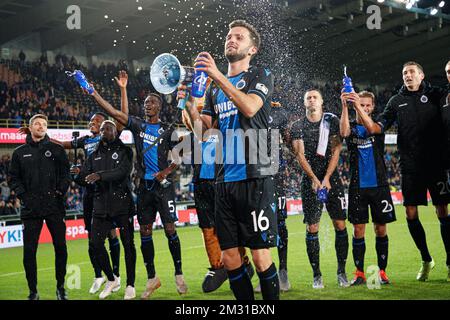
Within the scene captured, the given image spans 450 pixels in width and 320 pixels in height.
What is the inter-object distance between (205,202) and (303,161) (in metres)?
1.33

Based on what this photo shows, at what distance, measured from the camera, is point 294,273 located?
8016 mm

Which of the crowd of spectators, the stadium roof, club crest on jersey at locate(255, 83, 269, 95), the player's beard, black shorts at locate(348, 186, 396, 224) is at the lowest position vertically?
black shorts at locate(348, 186, 396, 224)

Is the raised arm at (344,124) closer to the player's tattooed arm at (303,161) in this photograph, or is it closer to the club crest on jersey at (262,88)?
the player's tattooed arm at (303,161)

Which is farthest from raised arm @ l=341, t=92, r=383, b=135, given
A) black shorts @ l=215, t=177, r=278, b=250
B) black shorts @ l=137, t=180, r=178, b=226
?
black shorts @ l=137, t=180, r=178, b=226

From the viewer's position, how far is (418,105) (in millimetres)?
6906

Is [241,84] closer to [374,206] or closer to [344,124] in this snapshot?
[344,124]

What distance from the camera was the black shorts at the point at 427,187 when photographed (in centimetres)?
673

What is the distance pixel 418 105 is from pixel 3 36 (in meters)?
22.7

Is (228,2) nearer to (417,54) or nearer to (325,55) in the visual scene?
(325,55)

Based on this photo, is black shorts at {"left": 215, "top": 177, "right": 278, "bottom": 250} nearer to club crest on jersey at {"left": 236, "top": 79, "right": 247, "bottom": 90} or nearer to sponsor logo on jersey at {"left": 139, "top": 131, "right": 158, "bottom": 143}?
club crest on jersey at {"left": 236, "top": 79, "right": 247, "bottom": 90}

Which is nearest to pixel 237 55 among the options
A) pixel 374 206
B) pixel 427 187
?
pixel 374 206

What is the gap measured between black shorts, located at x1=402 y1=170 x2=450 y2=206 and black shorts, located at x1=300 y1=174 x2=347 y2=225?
2.72ft

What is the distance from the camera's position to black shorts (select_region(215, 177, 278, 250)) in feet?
13.7
